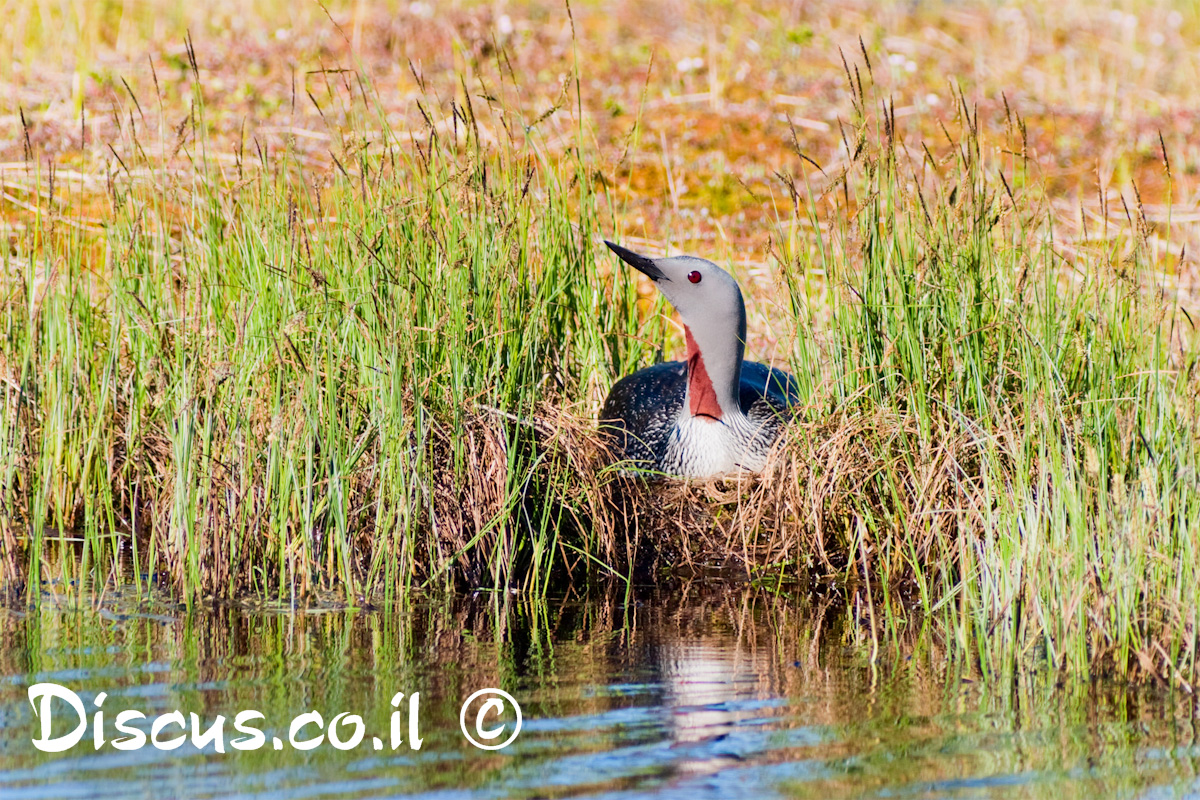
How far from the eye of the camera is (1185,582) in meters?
3.69

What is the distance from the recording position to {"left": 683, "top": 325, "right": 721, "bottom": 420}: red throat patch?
224 inches

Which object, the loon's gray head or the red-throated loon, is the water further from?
the loon's gray head

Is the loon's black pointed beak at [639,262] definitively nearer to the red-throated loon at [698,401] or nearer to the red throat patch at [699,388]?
the red-throated loon at [698,401]

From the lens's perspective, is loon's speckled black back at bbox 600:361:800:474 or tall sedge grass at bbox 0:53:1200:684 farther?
loon's speckled black back at bbox 600:361:800:474

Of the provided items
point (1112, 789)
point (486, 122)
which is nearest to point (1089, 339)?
point (1112, 789)

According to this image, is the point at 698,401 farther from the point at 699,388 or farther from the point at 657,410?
the point at 657,410

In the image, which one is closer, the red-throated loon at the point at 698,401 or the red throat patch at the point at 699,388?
the red-throated loon at the point at 698,401

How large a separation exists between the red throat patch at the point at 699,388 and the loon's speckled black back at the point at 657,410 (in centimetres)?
10

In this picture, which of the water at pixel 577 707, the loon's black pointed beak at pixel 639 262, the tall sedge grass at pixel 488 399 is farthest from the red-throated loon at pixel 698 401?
the water at pixel 577 707

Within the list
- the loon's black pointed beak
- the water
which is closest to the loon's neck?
the loon's black pointed beak

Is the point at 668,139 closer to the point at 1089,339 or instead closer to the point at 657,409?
the point at 657,409

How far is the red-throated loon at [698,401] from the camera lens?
218 inches

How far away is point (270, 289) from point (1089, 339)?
2604 millimetres

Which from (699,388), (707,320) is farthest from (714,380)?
(707,320)
